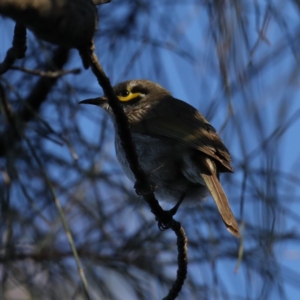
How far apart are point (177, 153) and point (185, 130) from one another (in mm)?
119

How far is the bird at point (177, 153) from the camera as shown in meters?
2.90

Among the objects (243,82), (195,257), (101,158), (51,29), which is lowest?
(195,257)

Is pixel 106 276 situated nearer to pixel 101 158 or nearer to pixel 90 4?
pixel 101 158

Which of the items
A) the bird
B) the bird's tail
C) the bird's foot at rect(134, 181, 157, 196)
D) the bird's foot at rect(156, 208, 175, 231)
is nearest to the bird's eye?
the bird

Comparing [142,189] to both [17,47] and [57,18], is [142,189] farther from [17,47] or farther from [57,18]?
[57,18]

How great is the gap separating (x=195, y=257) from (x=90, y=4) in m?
1.81

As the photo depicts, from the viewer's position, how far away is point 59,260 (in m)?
3.05

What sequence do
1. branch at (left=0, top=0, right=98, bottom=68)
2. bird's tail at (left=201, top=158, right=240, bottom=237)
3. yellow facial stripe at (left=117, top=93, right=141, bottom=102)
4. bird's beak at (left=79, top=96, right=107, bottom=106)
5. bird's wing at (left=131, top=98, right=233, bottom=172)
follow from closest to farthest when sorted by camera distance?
branch at (left=0, top=0, right=98, bottom=68), bird's tail at (left=201, top=158, right=240, bottom=237), bird's wing at (left=131, top=98, right=233, bottom=172), bird's beak at (left=79, top=96, right=107, bottom=106), yellow facial stripe at (left=117, top=93, right=141, bottom=102)

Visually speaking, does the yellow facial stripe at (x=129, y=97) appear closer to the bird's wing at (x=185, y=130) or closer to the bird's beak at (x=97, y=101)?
the bird's wing at (x=185, y=130)

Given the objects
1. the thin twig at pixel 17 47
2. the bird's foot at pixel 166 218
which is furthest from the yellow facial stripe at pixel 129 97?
the thin twig at pixel 17 47

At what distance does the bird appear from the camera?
2900 millimetres

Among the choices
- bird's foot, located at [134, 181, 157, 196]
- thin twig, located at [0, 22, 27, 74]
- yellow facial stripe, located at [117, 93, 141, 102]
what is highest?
thin twig, located at [0, 22, 27, 74]

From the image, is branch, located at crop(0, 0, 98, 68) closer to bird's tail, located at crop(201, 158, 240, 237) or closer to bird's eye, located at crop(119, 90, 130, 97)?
bird's tail, located at crop(201, 158, 240, 237)

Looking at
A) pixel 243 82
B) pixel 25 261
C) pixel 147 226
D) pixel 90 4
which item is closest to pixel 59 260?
pixel 25 261
